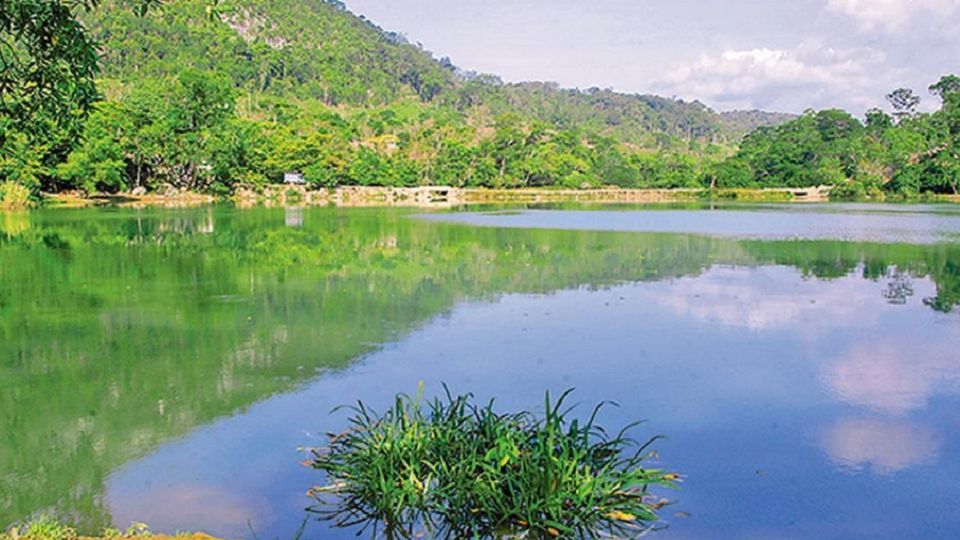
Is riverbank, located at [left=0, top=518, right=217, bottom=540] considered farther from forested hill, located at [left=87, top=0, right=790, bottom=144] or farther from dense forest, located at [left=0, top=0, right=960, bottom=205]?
forested hill, located at [left=87, top=0, right=790, bottom=144]

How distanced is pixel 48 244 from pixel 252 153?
1380 inches

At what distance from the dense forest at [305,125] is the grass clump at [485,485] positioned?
265cm

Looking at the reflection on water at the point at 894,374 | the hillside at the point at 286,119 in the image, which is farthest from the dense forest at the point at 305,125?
the reflection on water at the point at 894,374

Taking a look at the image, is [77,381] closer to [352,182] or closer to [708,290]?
[708,290]

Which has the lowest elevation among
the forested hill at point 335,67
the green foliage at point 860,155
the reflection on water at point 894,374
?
the reflection on water at point 894,374

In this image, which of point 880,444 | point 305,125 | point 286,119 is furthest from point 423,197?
point 880,444

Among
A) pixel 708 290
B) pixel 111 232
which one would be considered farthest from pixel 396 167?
pixel 708 290

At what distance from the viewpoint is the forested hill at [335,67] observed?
9619 cm

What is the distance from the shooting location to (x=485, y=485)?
4.66 m

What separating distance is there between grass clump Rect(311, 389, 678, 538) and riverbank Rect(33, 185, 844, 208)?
137ft

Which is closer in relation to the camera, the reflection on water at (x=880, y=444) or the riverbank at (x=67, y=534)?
the riverbank at (x=67, y=534)

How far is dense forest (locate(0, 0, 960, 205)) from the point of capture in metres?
5.07

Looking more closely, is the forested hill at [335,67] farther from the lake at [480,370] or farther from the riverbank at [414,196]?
the lake at [480,370]

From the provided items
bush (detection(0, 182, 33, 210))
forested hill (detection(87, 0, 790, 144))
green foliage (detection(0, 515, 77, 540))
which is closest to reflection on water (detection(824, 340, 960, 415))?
green foliage (detection(0, 515, 77, 540))
